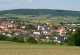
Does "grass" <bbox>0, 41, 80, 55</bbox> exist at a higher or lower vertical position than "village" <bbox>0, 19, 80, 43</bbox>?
lower

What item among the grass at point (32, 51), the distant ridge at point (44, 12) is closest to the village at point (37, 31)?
the grass at point (32, 51)

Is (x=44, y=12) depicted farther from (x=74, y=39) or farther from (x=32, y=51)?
(x=32, y=51)

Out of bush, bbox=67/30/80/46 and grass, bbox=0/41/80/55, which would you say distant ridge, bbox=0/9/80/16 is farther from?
grass, bbox=0/41/80/55

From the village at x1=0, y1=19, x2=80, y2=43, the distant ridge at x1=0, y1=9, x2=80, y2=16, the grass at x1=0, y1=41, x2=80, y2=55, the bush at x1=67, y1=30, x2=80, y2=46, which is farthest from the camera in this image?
the distant ridge at x1=0, y1=9, x2=80, y2=16

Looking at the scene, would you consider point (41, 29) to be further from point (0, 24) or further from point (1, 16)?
point (1, 16)

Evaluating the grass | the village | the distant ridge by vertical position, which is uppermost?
the distant ridge

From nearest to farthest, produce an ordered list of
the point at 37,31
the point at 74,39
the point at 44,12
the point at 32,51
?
the point at 32,51 < the point at 74,39 < the point at 37,31 < the point at 44,12

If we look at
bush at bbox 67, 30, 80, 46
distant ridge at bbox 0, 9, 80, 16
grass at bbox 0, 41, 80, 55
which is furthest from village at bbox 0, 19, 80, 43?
distant ridge at bbox 0, 9, 80, 16

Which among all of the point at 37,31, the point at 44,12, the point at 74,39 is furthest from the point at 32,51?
the point at 44,12
